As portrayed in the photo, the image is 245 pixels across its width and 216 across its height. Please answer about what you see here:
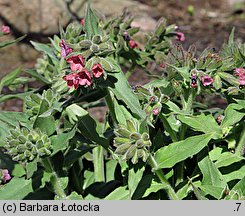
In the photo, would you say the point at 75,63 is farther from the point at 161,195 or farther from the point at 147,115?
the point at 161,195

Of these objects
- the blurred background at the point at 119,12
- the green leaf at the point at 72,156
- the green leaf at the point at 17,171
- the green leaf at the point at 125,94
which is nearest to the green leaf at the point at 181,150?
the green leaf at the point at 125,94

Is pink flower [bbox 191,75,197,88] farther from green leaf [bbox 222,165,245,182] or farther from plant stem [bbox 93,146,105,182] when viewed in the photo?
plant stem [bbox 93,146,105,182]

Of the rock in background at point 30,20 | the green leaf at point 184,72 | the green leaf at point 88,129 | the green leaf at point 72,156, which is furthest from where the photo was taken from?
the rock in background at point 30,20

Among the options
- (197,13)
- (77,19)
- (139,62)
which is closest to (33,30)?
(77,19)

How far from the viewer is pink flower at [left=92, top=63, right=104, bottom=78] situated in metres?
2.08

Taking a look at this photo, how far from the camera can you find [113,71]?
2.18 m

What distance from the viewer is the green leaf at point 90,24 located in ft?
7.30

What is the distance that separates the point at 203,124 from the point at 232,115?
0.12 meters

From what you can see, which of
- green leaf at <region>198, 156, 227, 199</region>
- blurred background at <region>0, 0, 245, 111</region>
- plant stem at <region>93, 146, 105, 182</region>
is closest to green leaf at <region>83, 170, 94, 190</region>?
plant stem at <region>93, 146, 105, 182</region>

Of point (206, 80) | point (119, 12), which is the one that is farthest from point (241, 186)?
point (119, 12)

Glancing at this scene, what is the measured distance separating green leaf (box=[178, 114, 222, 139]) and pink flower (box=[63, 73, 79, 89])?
0.49 metres

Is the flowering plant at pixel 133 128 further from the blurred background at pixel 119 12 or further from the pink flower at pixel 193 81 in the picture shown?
the blurred background at pixel 119 12

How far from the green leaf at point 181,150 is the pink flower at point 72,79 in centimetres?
50

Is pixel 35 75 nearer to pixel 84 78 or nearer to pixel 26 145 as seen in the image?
pixel 26 145
